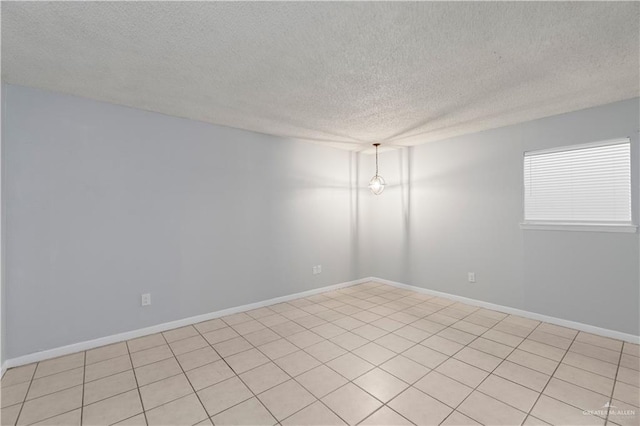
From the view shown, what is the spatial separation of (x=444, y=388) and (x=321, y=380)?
0.94 metres

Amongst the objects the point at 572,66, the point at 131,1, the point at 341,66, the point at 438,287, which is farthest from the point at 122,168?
the point at 438,287

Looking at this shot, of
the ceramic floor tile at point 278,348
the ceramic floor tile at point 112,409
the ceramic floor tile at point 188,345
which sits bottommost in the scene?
the ceramic floor tile at point 278,348

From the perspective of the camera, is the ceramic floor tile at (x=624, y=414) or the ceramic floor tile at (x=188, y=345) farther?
the ceramic floor tile at (x=188, y=345)

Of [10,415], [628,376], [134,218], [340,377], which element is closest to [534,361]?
[628,376]

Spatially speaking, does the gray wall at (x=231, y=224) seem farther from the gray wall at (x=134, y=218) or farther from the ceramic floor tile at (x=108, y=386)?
the ceramic floor tile at (x=108, y=386)

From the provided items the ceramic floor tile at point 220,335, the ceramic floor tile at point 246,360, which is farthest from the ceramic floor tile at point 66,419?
the ceramic floor tile at point 220,335

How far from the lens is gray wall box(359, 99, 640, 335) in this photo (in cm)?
298

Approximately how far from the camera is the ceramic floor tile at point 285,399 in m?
1.92

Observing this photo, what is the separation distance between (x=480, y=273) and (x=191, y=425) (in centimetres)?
378

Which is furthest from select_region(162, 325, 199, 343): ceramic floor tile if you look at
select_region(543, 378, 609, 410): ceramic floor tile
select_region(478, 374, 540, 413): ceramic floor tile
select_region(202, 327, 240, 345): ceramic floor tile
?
select_region(543, 378, 609, 410): ceramic floor tile

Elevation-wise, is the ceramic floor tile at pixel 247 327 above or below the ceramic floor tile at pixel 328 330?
above

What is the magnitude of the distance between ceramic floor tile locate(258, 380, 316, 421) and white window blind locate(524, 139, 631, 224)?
132 inches

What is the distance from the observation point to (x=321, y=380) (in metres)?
2.27

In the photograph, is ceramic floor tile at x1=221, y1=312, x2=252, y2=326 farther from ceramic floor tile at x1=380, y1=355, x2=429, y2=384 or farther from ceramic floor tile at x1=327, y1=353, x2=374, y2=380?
ceramic floor tile at x1=380, y1=355, x2=429, y2=384
